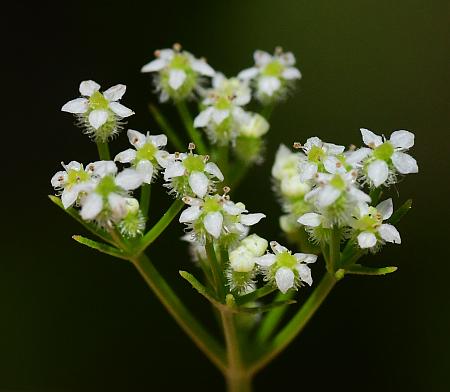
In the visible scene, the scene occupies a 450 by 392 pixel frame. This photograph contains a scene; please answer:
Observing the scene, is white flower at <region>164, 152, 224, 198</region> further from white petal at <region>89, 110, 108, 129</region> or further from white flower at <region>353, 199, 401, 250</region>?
white flower at <region>353, 199, 401, 250</region>

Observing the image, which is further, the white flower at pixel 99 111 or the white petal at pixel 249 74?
the white petal at pixel 249 74

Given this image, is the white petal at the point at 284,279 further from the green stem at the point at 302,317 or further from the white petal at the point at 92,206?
the white petal at the point at 92,206

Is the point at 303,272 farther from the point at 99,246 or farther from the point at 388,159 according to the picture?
the point at 99,246

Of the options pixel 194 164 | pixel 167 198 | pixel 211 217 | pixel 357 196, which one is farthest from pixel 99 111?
pixel 167 198

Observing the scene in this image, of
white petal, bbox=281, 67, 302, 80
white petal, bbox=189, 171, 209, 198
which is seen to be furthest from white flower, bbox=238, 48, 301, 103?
white petal, bbox=189, 171, 209, 198

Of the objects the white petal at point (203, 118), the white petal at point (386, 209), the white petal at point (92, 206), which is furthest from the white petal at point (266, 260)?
the white petal at point (203, 118)

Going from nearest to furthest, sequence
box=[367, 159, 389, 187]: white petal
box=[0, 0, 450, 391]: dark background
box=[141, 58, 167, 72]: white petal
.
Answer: box=[367, 159, 389, 187]: white petal < box=[141, 58, 167, 72]: white petal < box=[0, 0, 450, 391]: dark background
